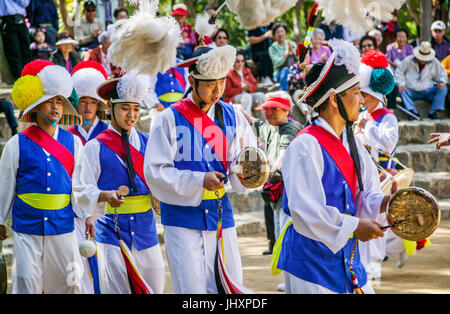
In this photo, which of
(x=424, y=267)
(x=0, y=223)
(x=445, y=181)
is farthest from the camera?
(x=445, y=181)

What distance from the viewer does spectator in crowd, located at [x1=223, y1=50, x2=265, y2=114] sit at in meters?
12.2

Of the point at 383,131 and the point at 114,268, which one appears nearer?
the point at 114,268

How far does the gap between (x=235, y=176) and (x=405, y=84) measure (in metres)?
10.0

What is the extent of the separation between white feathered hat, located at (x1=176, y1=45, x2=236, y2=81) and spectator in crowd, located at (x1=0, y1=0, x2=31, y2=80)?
8135mm

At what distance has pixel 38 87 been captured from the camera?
17.9 ft

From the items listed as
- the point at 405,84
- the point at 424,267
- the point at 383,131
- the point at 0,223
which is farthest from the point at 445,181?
the point at 0,223

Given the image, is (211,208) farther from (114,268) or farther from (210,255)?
(114,268)

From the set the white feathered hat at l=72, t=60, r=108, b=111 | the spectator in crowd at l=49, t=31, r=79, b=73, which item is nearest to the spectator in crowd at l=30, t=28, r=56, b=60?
the spectator in crowd at l=49, t=31, r=79, b=73

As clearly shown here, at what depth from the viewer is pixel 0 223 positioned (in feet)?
17.2

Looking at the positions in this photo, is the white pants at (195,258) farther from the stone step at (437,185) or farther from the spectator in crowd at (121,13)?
the spectator in crowd at (121,13)

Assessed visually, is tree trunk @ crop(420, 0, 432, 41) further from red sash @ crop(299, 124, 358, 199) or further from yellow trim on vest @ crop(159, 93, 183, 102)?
red sash @ crop(299, 124, 358, 199)

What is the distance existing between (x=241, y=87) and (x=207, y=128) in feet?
26.0

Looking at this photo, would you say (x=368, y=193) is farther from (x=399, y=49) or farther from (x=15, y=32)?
(x=399, y=49)

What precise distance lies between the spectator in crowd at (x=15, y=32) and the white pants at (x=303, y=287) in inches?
380
